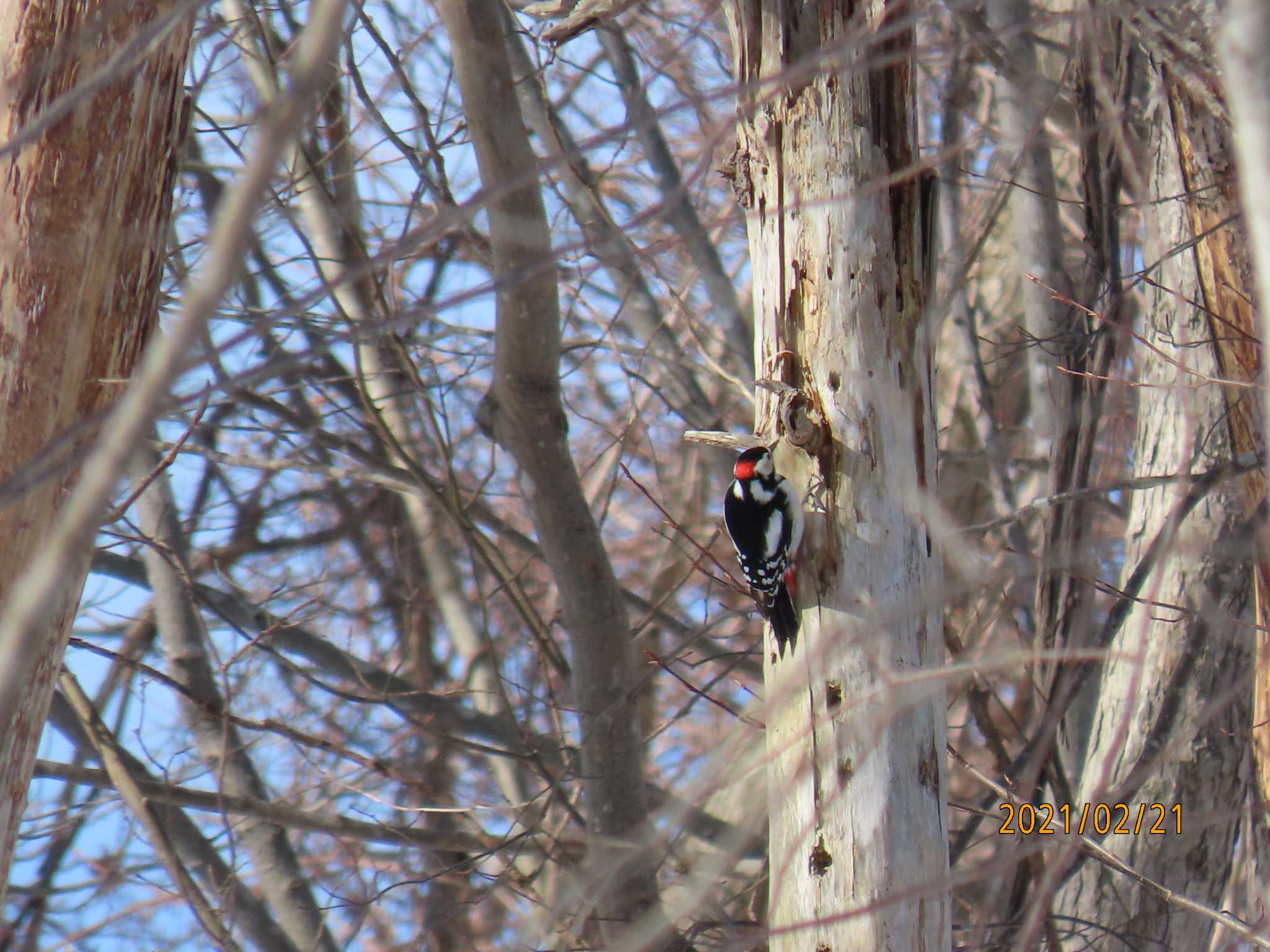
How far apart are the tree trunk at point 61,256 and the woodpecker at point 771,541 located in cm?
141

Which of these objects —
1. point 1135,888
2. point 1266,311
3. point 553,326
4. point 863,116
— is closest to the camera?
point 1266,311

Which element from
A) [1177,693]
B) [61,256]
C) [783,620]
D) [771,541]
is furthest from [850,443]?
[1177,693]

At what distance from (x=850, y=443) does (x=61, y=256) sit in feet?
5.29

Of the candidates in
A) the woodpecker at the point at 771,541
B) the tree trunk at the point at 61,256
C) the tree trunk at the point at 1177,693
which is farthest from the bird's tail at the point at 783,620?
the tree trunk at the point at 1177,693

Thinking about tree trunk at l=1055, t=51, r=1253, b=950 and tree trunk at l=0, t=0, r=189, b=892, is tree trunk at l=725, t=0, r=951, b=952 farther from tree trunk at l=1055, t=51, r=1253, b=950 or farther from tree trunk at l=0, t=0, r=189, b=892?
tree trunk at l=1055, t=51, r=1253, b=950

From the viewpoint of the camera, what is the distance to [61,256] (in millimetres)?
2182

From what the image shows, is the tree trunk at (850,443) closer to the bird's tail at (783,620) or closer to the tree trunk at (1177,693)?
the bird's tail at (783,620)

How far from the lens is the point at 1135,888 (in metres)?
4.17

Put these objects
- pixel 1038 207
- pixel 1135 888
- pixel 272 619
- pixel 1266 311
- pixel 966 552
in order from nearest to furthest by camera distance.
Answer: pixel 1266 311 → pixel 966 552 → pixel 1135 888 → pixel 272 619 → pixel 1038 207

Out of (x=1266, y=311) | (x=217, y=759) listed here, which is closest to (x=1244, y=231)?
(x=1266, y=311)

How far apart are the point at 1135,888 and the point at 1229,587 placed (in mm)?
1087

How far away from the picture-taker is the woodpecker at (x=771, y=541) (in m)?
2.72

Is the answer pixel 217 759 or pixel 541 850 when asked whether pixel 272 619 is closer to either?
pixel 217 759

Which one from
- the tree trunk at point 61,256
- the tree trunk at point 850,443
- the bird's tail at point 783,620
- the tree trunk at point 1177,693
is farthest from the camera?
the tree trunk at point 1177,693
